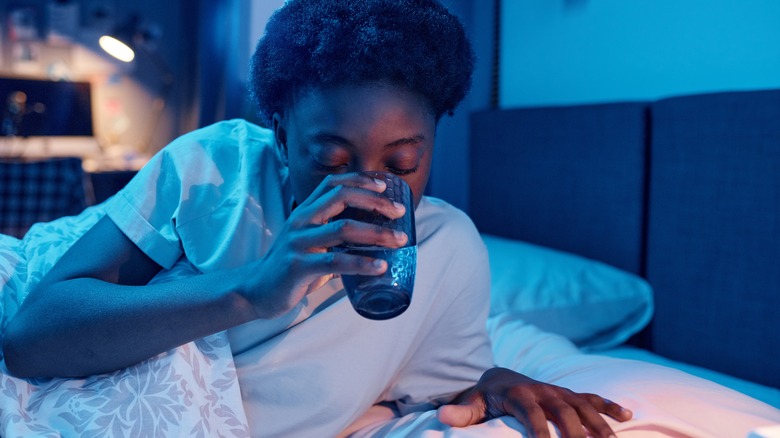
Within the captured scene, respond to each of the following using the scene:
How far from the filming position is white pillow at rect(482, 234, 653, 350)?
158 cm

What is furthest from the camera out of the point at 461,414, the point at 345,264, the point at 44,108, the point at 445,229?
the point at 44,108

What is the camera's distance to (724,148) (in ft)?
Result: 4.67

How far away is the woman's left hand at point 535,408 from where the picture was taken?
74 centimetres

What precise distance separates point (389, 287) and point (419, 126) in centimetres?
24

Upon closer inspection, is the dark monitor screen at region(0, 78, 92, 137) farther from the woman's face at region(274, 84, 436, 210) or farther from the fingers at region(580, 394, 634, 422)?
A: the fingers at region(580, 394, 634, 422)

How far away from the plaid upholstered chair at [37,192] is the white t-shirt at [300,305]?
1882 millimetres

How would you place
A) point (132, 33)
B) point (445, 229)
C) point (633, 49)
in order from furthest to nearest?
point (132, 33), point (633, 49), point (445, 229)

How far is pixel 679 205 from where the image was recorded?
1544 millimetres

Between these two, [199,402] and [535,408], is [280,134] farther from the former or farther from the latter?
[535,408]

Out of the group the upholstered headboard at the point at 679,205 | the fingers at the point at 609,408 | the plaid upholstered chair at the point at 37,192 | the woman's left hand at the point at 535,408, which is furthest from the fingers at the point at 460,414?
the plaid upholstered chair at the point at 37,192

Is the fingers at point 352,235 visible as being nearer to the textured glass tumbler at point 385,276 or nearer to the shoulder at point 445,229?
the textured glass tumbler at point 385,276

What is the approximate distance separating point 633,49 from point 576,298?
81cm

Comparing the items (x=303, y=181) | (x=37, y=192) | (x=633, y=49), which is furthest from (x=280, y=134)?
(x=37, y=192)

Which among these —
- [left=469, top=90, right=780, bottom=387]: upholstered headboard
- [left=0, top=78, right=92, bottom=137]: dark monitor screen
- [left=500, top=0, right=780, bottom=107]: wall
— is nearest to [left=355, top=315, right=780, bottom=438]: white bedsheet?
[left=469, top=90, right=780, bottom=387]: upholstered headboard
